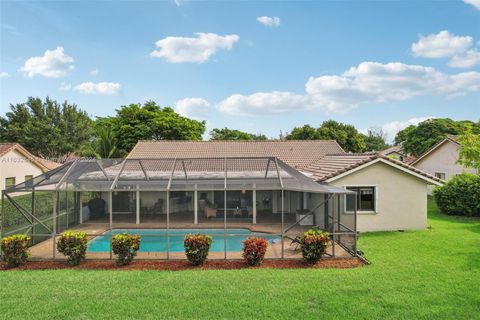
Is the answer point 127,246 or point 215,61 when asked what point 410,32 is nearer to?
point 215,61

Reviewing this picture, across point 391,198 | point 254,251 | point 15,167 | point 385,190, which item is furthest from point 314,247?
point 15,167

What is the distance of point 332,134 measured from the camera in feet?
157

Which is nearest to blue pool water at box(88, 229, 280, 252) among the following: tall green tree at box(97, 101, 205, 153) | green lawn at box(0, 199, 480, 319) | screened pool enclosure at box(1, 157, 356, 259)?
screened pool enclosure at box(1, 157, 356, 259)

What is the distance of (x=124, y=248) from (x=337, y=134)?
41189mm

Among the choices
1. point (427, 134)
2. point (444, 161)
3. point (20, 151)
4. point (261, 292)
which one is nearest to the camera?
point (261, 292)

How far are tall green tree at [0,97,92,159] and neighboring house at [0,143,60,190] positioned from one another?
12.6 metres

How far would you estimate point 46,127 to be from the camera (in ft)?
140

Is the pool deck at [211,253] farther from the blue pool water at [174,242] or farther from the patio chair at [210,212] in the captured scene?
the patio chair at [210,212]

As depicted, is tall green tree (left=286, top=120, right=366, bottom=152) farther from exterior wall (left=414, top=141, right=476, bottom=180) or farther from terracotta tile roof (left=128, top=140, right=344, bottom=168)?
terracotta tile roof (left=128, top=140, right=344, bottom=168)

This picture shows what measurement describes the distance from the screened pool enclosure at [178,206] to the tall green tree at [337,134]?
31.1m

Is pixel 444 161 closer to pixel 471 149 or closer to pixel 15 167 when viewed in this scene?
pixel 471 149

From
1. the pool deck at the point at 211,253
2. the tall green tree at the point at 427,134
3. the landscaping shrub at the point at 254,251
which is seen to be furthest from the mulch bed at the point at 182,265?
the tall green tree at the point at 427,134

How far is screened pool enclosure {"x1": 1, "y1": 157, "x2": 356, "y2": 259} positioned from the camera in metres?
12.8

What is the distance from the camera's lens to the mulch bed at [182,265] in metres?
11.1
